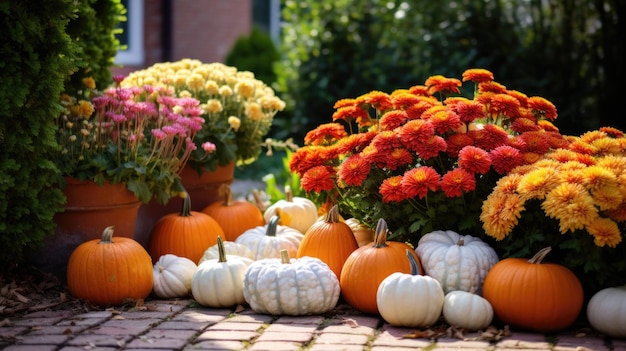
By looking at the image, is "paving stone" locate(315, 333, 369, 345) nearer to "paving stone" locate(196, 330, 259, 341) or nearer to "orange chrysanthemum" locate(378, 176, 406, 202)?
"paving stone" locate(196, 330, 259, 341)

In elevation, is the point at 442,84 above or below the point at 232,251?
above

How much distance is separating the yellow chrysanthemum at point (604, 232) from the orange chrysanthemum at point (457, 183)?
0.60 meters

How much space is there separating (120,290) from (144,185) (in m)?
0.69

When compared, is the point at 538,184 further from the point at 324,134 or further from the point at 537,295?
the point at 324,134

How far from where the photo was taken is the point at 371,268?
4152 millimetres

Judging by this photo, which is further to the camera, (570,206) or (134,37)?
(134,37)

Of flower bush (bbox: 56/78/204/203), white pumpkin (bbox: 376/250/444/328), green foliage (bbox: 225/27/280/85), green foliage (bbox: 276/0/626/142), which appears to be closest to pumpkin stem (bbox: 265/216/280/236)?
flower bush (bbox: 56/78/204/203)

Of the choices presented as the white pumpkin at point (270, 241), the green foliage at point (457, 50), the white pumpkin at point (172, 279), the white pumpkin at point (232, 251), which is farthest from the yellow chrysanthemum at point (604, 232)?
the green foliage at point (457, 50)

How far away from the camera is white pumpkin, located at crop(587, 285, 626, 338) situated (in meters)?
3.71

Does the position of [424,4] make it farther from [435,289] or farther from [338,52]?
[435,289]

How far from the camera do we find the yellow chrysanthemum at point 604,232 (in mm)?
3742

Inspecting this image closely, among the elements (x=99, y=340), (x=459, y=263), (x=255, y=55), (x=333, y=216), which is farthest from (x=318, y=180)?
(x=255, y=55)

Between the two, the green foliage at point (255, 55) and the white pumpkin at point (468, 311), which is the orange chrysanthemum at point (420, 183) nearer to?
the white pumpkin at point (468, 311)

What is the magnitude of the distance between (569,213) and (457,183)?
0.57 metres
